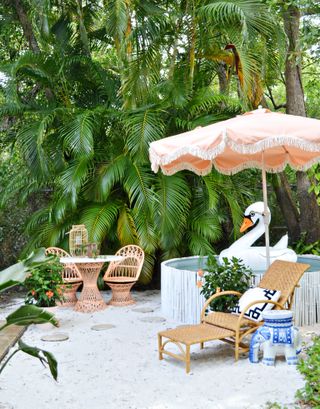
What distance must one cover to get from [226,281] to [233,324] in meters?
1.04

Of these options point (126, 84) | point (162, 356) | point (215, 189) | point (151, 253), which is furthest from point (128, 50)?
point (162, 356)

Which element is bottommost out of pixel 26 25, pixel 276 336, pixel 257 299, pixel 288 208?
pixel 276 336

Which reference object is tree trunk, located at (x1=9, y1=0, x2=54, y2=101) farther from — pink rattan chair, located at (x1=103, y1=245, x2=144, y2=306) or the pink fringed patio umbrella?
the pink fringed patio umbrella

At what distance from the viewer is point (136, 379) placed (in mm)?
4973

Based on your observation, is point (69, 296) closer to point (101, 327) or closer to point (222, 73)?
point (101, 327)

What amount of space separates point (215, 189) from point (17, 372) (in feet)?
16.2

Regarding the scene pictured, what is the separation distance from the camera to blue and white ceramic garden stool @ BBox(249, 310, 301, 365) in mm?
5188

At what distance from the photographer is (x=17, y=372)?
5.25 meters

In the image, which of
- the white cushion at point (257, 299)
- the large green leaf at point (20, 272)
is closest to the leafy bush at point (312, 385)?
A: the white cushion at point (257, 299)

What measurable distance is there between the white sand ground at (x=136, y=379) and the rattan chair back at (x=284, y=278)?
0.76 meters

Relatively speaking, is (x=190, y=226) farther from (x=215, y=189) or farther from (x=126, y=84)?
(x=126, y=84)

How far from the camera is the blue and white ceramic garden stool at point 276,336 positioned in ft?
17.0

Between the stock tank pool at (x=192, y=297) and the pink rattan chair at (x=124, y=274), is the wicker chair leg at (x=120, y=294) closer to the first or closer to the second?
the pink rattan chair at (x=124, y=274)

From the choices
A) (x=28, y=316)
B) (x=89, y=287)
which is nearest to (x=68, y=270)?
(x=89, y=287)
